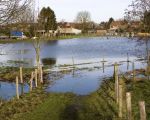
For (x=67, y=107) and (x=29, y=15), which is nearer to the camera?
(x=67, y=107)

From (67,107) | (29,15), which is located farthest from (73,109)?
(29,15)

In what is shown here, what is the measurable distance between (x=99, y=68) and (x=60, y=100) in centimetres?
2076

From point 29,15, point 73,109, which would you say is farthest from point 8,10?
point 29,15

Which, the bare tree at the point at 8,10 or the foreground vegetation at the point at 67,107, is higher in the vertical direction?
the bare tree at the point at 8,10

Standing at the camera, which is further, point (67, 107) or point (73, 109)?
point (67, 107)

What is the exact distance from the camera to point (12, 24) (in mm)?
14320

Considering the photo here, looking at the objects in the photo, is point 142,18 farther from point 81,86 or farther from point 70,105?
point 70,105

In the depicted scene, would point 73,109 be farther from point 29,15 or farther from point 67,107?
point 29,15

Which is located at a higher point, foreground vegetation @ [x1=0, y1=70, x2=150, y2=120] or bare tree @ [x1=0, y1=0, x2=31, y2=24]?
bare tree @ [x1=0, y1=0, x2=31, y2=24]

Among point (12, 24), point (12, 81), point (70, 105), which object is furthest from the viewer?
point (12, 81)

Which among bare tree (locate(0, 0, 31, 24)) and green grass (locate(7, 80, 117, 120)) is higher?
bare tree (locate(0, 0, 31, 24))

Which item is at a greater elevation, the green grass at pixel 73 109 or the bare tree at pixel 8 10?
the bare tree at pixel 8 10

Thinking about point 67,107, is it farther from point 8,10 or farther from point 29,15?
point 29,15

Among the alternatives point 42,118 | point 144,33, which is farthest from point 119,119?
point 144,33
